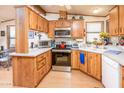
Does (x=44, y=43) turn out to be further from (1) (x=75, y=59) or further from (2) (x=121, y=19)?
(2) (x=121, y=19)

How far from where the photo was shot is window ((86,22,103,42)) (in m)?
6.09

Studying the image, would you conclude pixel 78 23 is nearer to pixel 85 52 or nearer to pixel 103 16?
pixel 103 16

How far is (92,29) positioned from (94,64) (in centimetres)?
229

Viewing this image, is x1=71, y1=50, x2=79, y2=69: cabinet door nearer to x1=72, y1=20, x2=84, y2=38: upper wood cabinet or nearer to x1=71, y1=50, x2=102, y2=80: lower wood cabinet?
x1=71, y1=50, x2=102, y2=80: lower wood cabinet

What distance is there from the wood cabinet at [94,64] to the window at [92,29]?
173 cm

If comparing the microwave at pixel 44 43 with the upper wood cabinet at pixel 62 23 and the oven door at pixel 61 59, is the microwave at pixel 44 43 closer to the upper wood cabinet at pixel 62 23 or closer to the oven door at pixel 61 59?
the oven door at pixel 61 59

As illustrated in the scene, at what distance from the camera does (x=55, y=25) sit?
605cm

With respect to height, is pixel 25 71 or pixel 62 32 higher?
pixel 62 32

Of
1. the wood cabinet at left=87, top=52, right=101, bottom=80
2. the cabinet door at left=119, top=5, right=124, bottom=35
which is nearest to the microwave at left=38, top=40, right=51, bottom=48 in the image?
the wood cabinet at left=87, top=52, right=101, bottom=80

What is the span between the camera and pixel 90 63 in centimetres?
455

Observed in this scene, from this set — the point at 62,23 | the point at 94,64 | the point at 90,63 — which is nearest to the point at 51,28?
the point at 62,23

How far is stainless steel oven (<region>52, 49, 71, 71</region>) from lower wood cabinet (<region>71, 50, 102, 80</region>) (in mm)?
233

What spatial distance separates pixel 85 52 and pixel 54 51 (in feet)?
4.09
